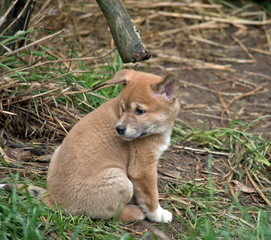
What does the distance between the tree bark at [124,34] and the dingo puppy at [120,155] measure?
0.23m

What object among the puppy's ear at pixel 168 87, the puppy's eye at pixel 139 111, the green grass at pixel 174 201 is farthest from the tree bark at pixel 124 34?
the green grass at pixel 174 201

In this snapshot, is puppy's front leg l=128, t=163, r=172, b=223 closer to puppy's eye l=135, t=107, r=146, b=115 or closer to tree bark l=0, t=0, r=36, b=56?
puppy's eye l=135, t=107, r=146, b=115

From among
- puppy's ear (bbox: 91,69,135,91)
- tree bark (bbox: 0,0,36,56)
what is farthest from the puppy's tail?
tree bark (bbox: 0,0,36,56)

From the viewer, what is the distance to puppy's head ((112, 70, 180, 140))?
424 cm

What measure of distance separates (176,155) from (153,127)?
5.18ft

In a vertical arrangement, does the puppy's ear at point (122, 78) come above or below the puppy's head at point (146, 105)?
above

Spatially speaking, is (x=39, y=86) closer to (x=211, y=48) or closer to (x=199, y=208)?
(x=199, y=208)

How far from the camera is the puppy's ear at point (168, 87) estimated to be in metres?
4.27

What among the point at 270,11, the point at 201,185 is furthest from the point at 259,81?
the point at 201,185

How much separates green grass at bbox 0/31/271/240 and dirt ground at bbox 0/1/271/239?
304 millimetres

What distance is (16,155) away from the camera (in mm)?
5094

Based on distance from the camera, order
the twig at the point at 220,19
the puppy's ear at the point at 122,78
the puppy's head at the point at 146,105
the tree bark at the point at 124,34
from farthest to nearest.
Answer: the twig at the point at 220,19, the puppy's ear at the point at 122,78, the tree bark at the point at 124,34, the puppy's head at the point at 146,105

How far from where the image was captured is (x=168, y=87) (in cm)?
439

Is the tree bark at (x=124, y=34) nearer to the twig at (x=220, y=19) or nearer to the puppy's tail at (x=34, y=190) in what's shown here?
the puppy's tail at (x=34, y=190)
